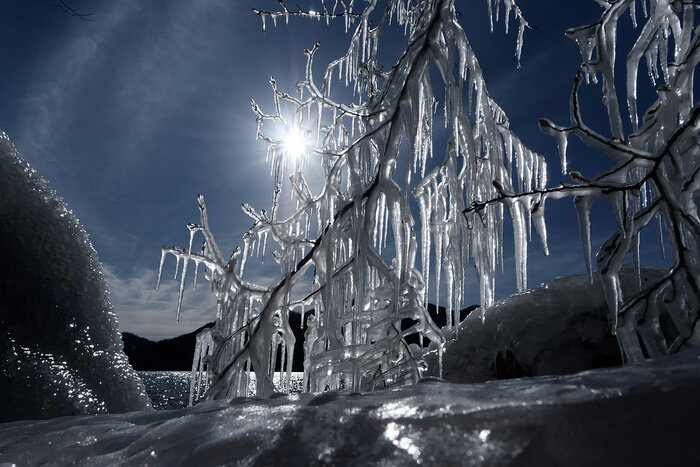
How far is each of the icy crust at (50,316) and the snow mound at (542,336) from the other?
9.72ft

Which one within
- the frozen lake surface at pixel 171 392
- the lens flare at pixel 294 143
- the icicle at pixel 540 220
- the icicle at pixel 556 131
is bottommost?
the frozen lake surface at pixel 171 392

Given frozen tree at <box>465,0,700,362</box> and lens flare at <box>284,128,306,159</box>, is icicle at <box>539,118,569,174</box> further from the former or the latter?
lens flare at <box>284,128,306,159</box>

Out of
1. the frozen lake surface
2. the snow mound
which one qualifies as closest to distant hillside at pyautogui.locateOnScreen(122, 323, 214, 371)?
the frozen lake surface

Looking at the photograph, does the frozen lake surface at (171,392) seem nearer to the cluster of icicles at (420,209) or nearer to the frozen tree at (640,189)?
the cluster of icicles at (420,209)

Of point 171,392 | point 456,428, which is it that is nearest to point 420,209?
point 456,428

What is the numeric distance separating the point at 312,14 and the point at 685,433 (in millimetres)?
3545

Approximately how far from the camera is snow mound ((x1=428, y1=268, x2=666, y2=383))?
3.88 m

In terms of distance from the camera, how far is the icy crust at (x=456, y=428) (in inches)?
32.9

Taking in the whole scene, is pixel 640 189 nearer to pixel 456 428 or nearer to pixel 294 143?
pixel 456 428

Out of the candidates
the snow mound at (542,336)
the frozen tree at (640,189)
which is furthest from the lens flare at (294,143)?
the snow mound at (542,336)

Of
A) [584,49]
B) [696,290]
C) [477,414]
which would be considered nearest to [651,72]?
[584,49]

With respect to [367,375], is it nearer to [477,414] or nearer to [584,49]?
[477,414]

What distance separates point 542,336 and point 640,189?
2.47 m

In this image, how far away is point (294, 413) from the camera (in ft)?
3.69
